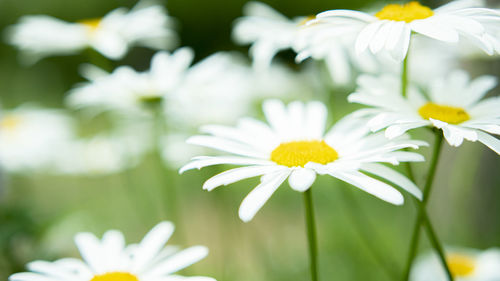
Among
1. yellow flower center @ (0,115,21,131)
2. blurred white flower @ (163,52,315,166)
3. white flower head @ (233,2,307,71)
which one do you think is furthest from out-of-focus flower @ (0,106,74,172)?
white flower head @ (233,2,307,71)

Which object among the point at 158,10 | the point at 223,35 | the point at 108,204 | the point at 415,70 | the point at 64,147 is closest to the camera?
the point at 158,10

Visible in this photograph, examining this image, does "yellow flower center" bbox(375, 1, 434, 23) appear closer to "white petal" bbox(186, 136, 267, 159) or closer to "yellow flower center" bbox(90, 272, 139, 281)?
"white petal" bbox(186, 136, 267, 159)

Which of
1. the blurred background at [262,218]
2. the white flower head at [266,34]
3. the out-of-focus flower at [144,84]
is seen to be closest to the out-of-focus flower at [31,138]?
the blurred background at [262,218]

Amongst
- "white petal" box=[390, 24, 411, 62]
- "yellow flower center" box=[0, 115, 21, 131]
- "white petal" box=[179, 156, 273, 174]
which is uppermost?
"yellow flower center" box=[0, 115, 21, 131]

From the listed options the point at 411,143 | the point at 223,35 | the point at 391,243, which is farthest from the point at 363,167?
the point at 223,35

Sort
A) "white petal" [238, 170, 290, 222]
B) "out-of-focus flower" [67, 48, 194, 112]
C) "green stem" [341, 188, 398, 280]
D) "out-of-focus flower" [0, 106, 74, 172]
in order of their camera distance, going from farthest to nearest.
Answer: "out-of-focus flower" [0, 106, 74, 172], "out-of-focus flower" [67, 48, 194, 112], "green stem" [341, 188, 398, 280], "white petal" [238, 170, 290, 222]

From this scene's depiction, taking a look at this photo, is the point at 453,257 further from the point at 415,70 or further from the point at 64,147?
the point at 64,147
